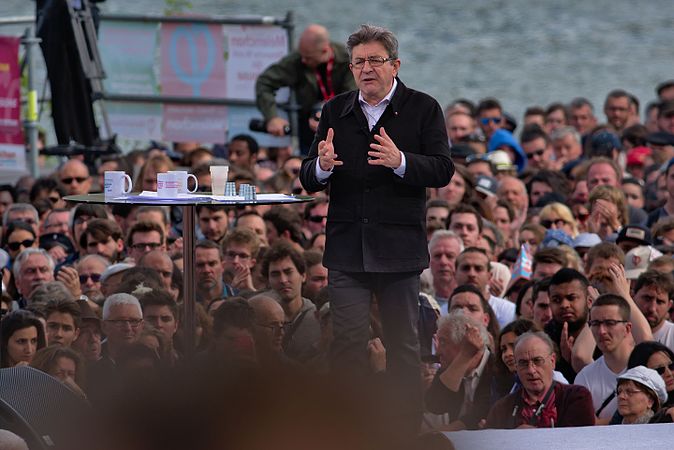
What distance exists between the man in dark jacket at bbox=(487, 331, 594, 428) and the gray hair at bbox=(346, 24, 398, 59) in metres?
1.97

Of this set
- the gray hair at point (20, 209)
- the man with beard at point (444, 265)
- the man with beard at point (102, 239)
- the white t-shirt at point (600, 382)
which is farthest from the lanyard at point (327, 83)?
the white t-shirt at point (600, 382)

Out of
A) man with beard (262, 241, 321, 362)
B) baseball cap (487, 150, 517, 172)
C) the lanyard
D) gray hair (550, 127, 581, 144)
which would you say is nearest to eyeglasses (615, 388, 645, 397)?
man with beard (262, 241, 321, 362)

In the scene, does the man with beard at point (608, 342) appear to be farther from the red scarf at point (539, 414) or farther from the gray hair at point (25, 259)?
the gray hair at point (25, 259)

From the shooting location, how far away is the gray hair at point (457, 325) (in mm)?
6742

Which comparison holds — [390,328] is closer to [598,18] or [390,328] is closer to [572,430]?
[572,430]

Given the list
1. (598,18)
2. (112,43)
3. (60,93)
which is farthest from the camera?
(598,18)

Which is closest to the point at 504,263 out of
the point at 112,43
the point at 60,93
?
the point at 60,93

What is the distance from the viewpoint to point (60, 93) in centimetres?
1120

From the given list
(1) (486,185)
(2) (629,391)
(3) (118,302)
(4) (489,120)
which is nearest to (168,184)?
(3) (118,302)

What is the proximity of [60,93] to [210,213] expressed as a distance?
224cm

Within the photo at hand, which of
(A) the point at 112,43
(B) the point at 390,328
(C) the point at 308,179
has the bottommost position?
(B) the point at 390,328

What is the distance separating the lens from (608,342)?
22.5 ft

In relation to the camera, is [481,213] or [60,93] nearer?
[481,213]

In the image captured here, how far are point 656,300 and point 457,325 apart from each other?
4.11ft
